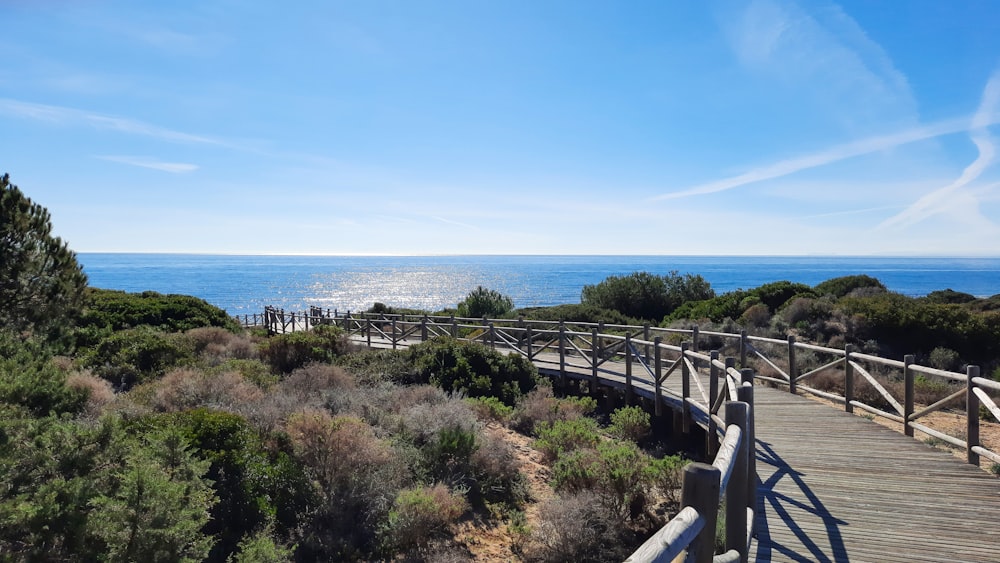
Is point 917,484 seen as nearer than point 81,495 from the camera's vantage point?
No

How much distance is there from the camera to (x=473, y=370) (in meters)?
12.4

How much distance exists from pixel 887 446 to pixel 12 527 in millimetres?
8668

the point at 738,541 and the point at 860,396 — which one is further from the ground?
the point at 738,541

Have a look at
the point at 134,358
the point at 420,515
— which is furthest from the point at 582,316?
the point at 420,515

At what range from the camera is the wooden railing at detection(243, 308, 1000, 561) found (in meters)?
2.21

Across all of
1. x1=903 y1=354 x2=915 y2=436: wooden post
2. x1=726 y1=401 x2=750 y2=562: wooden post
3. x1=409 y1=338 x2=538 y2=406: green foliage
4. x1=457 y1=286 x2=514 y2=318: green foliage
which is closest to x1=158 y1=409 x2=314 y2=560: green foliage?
x1=726 y1=401 x2=750 y2=562: wooden post

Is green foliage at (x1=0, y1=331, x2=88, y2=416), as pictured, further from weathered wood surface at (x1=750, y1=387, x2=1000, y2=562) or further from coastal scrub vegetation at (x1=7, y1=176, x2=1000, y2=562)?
weathered wood surface at (x1=750, y1=387, x2=1000, y2=562)

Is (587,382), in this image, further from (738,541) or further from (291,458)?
(738,541)

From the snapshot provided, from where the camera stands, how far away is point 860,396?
10703 millimetres

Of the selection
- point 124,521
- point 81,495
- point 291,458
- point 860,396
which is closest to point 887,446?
point 860,396

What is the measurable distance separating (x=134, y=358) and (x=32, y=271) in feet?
13.6

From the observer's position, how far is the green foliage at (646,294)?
2698cm

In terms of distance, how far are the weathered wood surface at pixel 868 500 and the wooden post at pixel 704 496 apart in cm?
236

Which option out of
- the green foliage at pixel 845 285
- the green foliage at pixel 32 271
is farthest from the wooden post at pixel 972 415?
the green foliage at pixel 845 285
